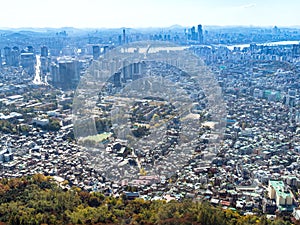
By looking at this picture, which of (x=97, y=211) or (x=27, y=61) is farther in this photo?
(x=27, y=61)

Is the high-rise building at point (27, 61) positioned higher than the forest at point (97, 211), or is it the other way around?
the high-rise building at point (27, 61)

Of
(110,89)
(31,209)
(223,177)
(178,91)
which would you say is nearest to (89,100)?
(110,89)

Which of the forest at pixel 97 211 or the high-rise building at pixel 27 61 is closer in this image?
the forest at pixel 97 211

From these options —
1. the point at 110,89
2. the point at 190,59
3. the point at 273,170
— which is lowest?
the point at 273,170

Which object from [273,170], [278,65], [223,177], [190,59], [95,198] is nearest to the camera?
[95,198]

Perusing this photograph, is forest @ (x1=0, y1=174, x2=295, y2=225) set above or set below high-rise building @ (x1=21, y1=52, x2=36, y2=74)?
below

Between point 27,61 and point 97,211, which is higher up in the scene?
point 27,61

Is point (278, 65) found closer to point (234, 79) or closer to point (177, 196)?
point (234, 79)

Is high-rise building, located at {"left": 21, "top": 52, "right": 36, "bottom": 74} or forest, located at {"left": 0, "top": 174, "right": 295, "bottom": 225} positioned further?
high-rise building, located at {"left": 21, "top": 52, "right": 36, "bottom": 74}
